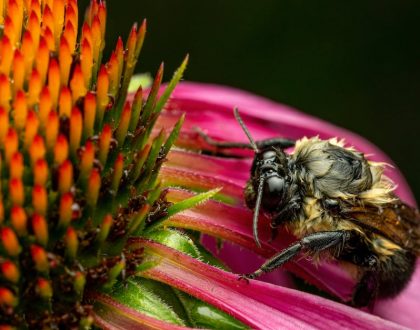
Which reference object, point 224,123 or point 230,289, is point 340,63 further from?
point 230,289

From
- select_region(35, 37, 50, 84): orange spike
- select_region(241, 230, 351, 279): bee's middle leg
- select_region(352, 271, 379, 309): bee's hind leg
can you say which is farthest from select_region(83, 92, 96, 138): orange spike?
select_region(352, 271, 379, 309): bee's hind leg

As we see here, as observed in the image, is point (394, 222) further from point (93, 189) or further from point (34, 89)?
point (34, 89)

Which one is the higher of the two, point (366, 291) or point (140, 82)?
point (140, 82)

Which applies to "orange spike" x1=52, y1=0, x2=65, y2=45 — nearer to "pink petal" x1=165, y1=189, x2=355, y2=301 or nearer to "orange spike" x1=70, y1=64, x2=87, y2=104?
"orange spike" x1=70, y1=64, x2=87, y2=104

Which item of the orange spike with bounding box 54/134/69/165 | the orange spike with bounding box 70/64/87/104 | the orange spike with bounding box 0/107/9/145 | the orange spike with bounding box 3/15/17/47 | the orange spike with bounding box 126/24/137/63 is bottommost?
the orange spike with bounding box 54/134/69/165

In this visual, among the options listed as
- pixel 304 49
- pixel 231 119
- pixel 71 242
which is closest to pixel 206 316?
pixel 71 242

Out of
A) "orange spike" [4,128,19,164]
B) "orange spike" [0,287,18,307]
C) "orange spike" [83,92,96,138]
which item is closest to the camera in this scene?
"orange spike" [0,287,18,307]
